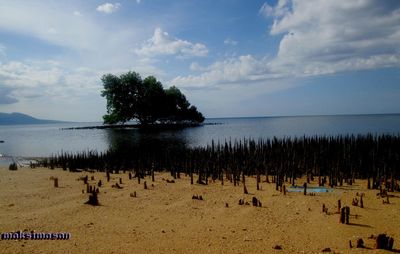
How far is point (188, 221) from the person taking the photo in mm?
8164

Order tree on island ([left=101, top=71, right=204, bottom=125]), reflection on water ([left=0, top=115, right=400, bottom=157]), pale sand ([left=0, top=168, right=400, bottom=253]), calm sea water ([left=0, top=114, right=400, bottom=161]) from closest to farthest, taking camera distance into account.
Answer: pale sand ([left=0, top=168, right=400, bottom=253]), reflection on water ([left=0, top=115, right=400, bottom=157]), calm sea water ([left=0, top=114, right=400, bottom=161]), tree on island ([left=101, top=71, right=204, bottom=125])

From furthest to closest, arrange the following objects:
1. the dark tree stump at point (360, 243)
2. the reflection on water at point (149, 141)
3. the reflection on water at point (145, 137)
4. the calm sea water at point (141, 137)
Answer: the calm sea water at point (141, 137) < the reflection on water at point (145, 137) < the reflection on water at point (149, 141) < the dark tree stump at point (360, 243)

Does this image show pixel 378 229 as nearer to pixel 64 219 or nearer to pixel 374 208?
pixel 374 208

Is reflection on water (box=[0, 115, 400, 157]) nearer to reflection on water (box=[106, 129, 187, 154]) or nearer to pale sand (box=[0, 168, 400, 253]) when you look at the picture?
reflection on water (box=[106, 129, 187, 154])

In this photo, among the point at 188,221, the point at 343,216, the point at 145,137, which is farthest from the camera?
the point at 145,137

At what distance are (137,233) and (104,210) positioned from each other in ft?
7.22

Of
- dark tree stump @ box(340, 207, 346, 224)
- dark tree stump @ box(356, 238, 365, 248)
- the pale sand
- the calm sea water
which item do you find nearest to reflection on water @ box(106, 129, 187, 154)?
the calm sea water

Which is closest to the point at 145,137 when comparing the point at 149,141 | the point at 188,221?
the point at 149,141

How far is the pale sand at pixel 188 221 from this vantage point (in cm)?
656

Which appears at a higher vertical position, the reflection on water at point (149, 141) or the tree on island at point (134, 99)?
the tree on island at point (134, 99)

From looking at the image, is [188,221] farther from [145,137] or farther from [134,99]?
[134,99]

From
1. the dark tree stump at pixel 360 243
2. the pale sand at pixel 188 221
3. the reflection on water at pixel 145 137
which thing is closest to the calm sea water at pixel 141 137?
the reflection on water at pixel 145 137

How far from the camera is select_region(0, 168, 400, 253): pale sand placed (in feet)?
21.5

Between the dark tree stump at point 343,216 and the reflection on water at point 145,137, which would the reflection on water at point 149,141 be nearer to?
the reflection on water at point 145,137
